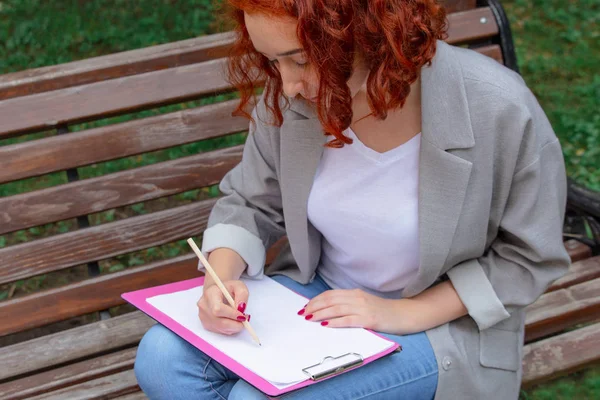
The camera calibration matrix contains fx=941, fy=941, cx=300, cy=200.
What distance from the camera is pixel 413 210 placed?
2281 mm

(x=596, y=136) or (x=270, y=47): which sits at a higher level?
(x=270, y=47)

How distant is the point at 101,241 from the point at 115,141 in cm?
32

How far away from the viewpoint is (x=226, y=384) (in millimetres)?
2355

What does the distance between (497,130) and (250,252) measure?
74 centimetres

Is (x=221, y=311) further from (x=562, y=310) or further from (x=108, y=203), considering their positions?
(x=562, y=310)

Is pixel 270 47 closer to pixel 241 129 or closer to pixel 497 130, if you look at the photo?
pixel 497 130

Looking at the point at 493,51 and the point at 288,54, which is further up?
the point at 288,54

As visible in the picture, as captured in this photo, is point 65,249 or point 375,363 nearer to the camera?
point 375,363

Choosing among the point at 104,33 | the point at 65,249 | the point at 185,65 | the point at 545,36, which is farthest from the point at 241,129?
the point at 545,36

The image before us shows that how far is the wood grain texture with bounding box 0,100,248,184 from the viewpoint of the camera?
2910 millimetres

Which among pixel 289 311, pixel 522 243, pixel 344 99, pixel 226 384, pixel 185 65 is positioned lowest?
pixel 226 384

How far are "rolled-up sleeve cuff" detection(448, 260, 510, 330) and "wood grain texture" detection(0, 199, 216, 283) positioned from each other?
3.47ft

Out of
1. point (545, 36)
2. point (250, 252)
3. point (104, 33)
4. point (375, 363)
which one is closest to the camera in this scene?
point (375, 363)

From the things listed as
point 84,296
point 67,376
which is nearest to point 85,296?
point 84,296
